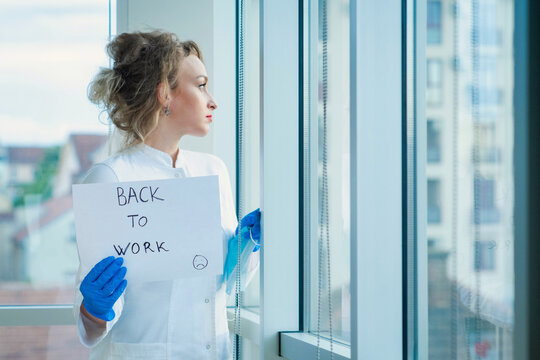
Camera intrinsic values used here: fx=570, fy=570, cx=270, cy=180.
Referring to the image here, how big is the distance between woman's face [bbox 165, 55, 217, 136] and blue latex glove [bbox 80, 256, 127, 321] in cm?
40

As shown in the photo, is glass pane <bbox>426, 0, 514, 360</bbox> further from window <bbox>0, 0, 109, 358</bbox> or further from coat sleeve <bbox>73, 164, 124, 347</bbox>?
window <bbox>0, 0, 109, 358</bbox>

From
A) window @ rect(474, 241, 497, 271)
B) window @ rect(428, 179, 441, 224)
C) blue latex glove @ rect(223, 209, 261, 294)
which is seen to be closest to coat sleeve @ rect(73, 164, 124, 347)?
blue latex glove @ rect(223, 209, 261, 294)

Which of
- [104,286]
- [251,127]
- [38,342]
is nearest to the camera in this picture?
[104,286]

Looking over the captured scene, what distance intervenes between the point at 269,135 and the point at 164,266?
427 mm

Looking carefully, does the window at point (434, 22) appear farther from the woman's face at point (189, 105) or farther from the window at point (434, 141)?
the woman's face at point (189, 105)

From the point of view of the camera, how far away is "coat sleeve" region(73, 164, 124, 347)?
132 centimetres

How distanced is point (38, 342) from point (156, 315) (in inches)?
40.7

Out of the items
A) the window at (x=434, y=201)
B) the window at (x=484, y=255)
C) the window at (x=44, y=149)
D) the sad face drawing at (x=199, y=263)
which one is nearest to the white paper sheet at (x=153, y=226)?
the sad face drawing at (x=199, y=263)

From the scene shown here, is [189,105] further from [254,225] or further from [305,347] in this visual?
[305,347]

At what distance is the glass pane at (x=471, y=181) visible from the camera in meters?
0.84

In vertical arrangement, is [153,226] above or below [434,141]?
below

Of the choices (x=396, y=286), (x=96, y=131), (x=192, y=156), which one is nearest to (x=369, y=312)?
(x=396, y=286)

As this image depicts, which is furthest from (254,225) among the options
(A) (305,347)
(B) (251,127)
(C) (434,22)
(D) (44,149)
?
(D) (44,149)

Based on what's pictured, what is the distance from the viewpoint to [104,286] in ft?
4.12
